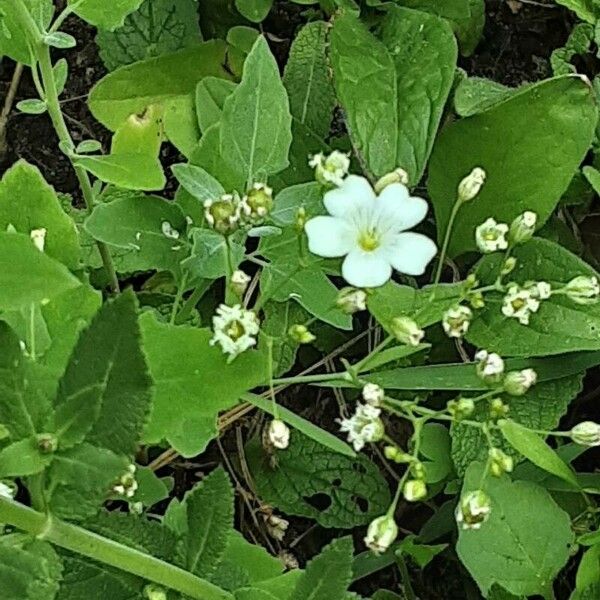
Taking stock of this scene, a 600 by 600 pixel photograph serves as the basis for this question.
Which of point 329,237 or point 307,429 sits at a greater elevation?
point 329,237

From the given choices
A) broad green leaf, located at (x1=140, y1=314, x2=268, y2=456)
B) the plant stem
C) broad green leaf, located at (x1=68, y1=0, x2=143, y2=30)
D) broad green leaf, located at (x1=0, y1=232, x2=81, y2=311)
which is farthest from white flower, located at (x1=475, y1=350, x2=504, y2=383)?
broad green leaf, located at (x1=68, y1=0, x2=143, y2=30)

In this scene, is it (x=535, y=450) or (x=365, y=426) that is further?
(x=535, y=450)

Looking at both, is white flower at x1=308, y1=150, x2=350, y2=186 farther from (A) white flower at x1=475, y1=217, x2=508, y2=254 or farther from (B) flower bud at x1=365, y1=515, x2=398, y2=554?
(B) flower bud at x1=365, y1=515, x2=398, y2=554

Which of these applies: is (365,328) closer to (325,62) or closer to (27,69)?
(325,62)

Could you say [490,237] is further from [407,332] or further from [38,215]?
[38,215]

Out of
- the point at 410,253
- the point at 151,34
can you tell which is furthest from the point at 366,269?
the point at 151,34

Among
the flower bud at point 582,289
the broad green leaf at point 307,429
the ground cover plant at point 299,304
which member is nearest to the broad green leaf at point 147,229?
the ground cover plant at point 299,304

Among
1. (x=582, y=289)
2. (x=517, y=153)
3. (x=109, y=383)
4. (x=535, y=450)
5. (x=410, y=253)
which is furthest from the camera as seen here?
(x=517, y=153)

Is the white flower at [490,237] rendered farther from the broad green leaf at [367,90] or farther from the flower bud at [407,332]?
the broad green leaf at [367,90]

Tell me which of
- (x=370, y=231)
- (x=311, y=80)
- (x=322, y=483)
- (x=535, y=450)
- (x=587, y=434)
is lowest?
(x=322, y=483)
